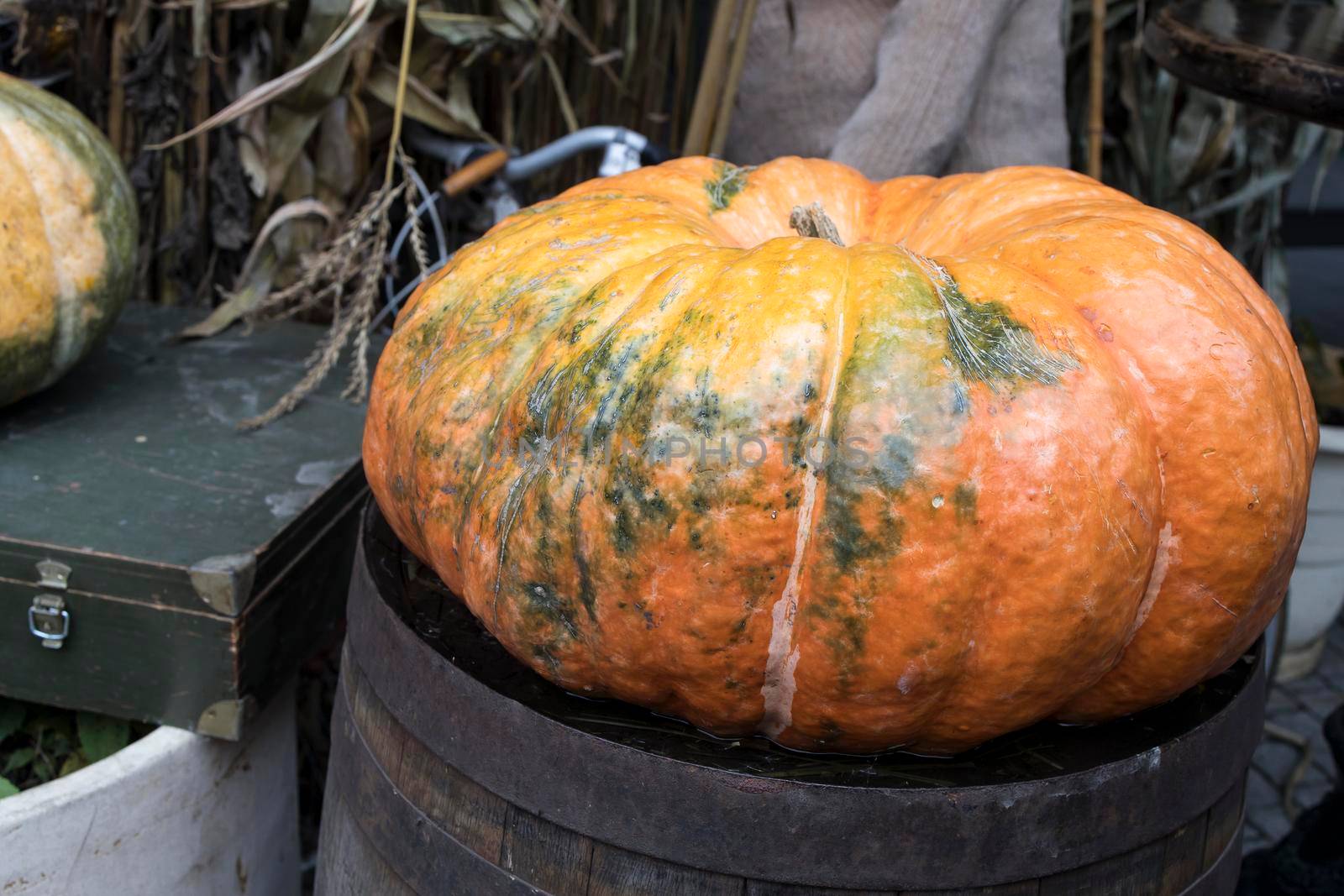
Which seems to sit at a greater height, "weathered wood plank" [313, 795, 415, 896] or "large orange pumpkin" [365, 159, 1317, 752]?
"large orange pumpkin" [365, 159, 1317, 752]

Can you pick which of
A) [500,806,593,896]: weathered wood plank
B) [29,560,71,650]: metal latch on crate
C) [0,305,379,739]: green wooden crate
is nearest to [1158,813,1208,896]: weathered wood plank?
[500,806,593,896]: weathered wood plank

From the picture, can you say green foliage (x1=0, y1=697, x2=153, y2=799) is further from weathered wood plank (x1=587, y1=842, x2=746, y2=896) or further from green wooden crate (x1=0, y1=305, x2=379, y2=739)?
weathered wood plank (x1=587, y1=842, x2=746, y2=896)

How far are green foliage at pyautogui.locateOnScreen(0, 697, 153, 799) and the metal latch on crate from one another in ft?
0.67

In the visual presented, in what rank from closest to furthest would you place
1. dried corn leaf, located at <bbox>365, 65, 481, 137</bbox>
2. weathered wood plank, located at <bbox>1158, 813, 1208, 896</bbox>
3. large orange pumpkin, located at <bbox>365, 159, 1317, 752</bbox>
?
large orange pumpkin, located at <bbox>365, 159, 1317, 752</bbox> → weathered wood plank, located at <bbox>1158, 813, 1208, 896</bbox> → dried corn leaf, located at <bbox>365, 65, 481, 137</bbox>

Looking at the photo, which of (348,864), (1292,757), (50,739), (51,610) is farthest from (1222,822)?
(1292,757)

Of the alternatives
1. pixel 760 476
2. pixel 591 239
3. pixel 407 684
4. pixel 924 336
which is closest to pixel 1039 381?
pixel 924 336

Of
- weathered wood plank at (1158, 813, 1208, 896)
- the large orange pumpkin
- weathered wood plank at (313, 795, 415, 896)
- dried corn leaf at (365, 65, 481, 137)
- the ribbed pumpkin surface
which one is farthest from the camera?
dried corn leaf at (365, 65, 481, 137)

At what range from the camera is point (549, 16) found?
2.16 m

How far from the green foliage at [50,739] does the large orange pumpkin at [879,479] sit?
2.62 ft

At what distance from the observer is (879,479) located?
2.87 ft

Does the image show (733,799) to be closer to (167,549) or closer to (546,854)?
(546,854)

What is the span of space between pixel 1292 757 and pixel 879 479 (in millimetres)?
2112

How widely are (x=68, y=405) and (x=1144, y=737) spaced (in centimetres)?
154

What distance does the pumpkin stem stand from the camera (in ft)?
3.56
